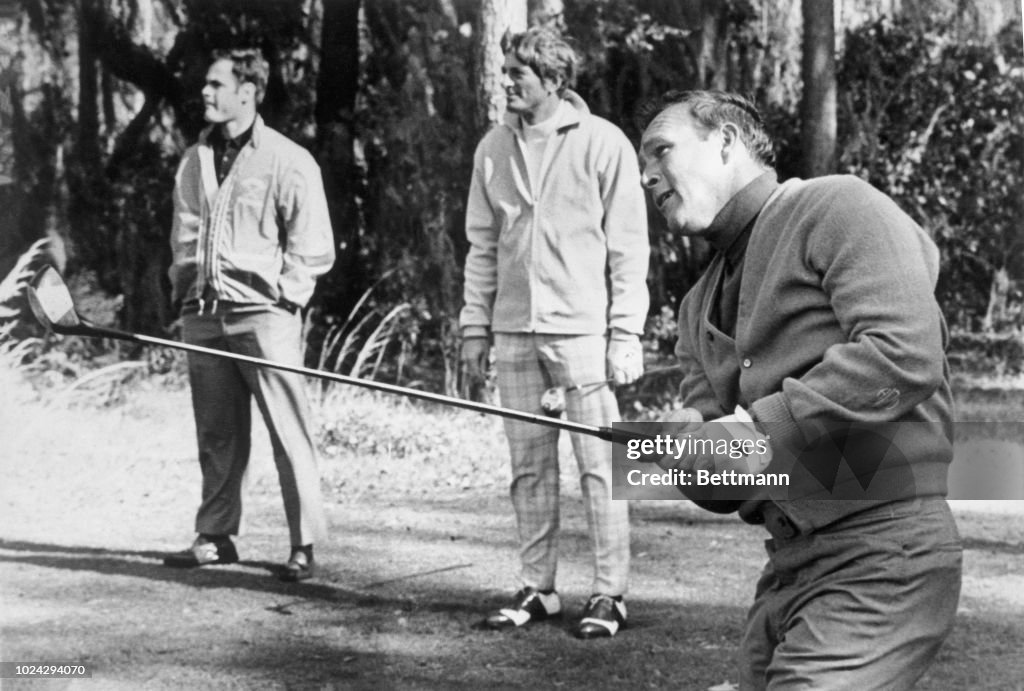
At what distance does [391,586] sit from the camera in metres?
3.55

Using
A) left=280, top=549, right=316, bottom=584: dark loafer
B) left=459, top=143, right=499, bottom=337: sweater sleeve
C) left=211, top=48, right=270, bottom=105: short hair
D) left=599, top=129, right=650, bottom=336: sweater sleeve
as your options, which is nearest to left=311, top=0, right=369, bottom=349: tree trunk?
left=211, top=48, right=270, bottom=105: short hair

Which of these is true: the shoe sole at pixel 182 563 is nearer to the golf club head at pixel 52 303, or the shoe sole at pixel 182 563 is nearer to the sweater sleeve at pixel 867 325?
the golf club head at pixel 52 303

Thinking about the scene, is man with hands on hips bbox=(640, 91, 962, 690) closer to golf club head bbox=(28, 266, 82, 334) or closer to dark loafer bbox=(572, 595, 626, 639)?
dark loafer bbox=(572, 595, 626, 639)

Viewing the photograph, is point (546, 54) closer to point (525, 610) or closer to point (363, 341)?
point (363, 341)

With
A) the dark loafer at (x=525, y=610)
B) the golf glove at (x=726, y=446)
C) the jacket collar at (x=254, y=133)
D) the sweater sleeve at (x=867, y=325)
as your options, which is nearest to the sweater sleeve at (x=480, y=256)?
the jacket collar at (x=254, y=133)

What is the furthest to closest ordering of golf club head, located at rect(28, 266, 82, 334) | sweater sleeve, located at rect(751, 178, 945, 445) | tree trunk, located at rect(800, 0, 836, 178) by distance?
tree trunk, located at rect(800, 0, 836, 178) → golf club head, located at rect(28, 266, 82, 334) → sweater sleeve, located at rect(751, 178, 945, 445)

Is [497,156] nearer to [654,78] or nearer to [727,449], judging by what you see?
[654,78]

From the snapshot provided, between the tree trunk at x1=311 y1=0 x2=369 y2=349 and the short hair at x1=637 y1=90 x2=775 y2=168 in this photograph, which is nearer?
the short hair at x1=637 y1=90 x2=775 y2=168

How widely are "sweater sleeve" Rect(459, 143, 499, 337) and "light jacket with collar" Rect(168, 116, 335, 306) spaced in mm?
355

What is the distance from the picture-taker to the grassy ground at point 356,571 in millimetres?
3375

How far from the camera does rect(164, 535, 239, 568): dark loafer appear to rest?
3.55 metres

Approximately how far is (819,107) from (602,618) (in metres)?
1.43

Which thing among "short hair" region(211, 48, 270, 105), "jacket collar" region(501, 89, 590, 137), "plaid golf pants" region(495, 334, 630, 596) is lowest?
"plaid golf pants" region(495, 334, 630, 596)

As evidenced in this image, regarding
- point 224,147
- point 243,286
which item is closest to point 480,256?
point 243,286
